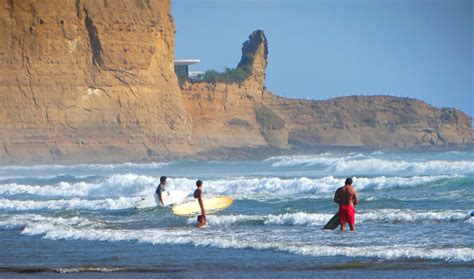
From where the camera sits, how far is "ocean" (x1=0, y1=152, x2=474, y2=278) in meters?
14.4

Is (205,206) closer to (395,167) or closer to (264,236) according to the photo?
(264,236)

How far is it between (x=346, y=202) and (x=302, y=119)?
2556 inches

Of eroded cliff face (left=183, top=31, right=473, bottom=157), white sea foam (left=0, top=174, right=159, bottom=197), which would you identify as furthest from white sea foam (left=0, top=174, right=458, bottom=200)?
eroded cliff face (left=183, top=31, right=473, bottom=157)

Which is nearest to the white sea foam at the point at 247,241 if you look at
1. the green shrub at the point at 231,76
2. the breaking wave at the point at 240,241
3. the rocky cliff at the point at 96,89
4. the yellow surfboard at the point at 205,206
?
the breaking wave at the point at 240,241

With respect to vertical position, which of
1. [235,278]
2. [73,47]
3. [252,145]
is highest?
[73,47]

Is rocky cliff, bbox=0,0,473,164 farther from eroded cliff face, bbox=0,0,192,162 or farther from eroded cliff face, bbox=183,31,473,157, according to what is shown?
eroded cliff face, bbox=183,31,473,157

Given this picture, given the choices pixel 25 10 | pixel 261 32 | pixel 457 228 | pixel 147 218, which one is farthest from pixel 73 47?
pixel 457 228

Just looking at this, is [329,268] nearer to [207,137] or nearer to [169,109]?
[169,109]

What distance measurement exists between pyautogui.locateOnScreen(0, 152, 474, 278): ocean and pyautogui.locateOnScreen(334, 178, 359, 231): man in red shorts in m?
0.26

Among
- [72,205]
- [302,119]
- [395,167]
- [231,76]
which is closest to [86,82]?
[231,76]

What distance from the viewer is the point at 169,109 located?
63719mm

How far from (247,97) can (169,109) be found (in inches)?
530

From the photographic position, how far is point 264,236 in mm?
18109

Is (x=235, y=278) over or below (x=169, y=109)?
below
